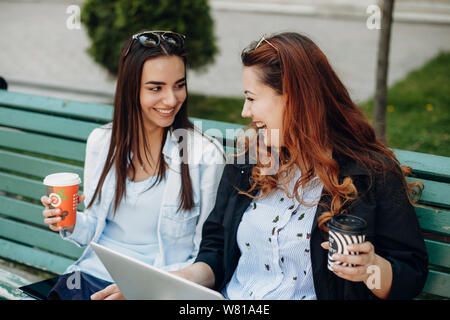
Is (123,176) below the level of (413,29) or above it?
below

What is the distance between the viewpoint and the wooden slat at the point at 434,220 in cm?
206

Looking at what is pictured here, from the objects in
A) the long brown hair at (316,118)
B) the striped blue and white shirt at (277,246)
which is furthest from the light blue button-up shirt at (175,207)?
the long brown hair at (316,118)

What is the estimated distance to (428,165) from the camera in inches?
82.4

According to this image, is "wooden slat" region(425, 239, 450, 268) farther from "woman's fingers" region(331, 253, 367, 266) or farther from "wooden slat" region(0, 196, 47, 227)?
"wooden slat" region(0, 196, 47, 227)

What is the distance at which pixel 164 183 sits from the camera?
2453 millimetres

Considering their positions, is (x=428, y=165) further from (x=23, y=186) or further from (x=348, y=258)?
(x=23, y=186)

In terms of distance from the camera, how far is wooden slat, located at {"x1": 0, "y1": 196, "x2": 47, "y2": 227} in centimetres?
288

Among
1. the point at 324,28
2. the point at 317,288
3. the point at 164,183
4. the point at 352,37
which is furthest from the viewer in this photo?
the point at 324,28

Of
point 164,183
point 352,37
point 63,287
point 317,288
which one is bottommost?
point 63,287

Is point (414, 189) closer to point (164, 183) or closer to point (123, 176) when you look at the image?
point (164, 183)

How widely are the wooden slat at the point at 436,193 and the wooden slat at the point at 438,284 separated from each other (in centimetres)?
29

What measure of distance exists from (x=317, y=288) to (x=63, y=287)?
44.4 inches
